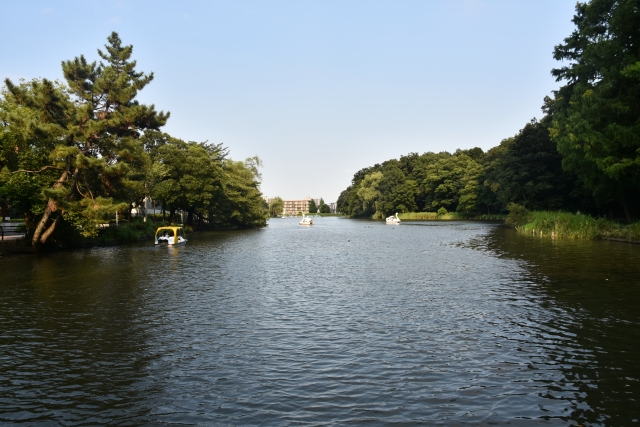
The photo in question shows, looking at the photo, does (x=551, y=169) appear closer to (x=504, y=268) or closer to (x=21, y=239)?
(x=504, y=268)

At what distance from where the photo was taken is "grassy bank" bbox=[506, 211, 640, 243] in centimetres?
3931

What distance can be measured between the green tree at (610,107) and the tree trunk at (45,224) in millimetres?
40494

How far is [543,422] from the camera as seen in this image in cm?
805

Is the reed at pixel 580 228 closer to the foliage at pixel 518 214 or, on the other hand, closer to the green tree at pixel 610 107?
the green tree at pixel 610 107

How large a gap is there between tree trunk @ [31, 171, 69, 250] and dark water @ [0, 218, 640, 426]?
12546 millimetres

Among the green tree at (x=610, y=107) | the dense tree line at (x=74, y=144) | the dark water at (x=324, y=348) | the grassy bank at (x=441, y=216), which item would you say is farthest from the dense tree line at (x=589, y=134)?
the dense tree line at (x=74, y=144)

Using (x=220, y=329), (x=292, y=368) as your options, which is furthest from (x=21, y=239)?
(x=292, y=368)

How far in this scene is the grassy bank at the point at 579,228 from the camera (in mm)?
39312

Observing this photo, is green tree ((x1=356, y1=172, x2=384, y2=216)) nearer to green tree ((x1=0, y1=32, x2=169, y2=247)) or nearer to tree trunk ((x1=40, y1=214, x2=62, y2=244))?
green tree ((x1=0, y1=32, x2=169, y2=247))

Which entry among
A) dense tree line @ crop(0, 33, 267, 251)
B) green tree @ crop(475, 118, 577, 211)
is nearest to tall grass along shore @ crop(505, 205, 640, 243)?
green tree @ crop(475, 118, 577, 211)

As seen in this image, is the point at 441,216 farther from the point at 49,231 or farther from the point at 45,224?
the point at 49,231

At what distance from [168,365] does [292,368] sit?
297cm

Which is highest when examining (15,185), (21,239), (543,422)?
(15,185)

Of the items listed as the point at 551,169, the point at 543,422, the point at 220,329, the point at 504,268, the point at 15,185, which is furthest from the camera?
the point at 551,169
